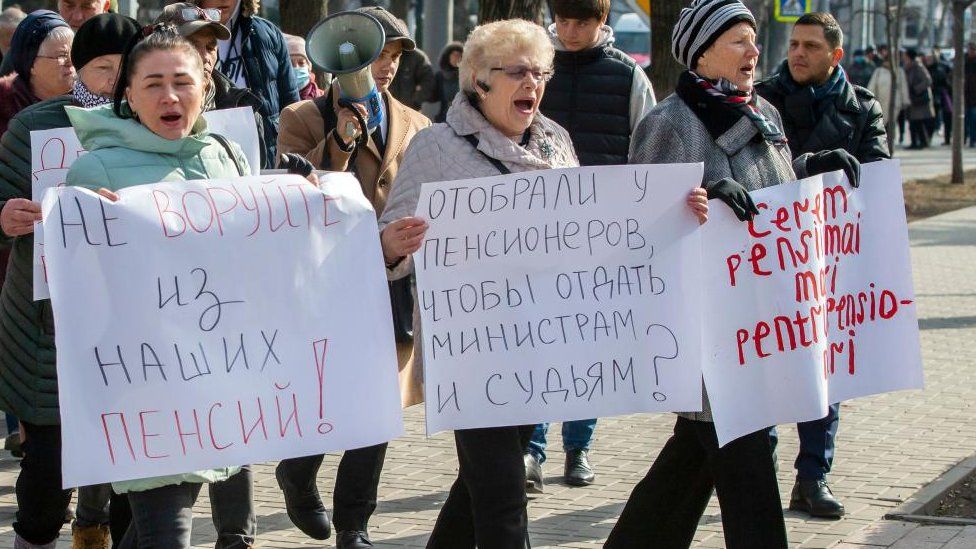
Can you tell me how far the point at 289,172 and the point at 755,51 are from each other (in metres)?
1.35

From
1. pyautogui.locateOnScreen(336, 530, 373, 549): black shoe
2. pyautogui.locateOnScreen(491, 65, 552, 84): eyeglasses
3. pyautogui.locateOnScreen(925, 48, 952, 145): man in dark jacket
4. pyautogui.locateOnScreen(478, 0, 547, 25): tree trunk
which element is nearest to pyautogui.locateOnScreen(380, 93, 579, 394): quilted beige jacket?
pyautogui.locateOnScreen(491, 65, 552, 84): eyeglasses

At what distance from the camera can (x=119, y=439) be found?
12.4 feet

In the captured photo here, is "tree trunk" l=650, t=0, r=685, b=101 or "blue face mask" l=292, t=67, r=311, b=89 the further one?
"tree trunk" l=650, t=0, r=685, b=101

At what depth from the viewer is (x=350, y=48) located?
17.6 feet

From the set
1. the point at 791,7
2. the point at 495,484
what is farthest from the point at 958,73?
the point at 495,484

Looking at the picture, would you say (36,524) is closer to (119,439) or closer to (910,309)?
(119,439)

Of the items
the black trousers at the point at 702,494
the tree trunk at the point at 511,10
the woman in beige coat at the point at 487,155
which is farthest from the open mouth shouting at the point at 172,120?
the tree trunk at the point at 511,10

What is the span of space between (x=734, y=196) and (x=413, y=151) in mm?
868

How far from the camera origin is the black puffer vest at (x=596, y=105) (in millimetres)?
6281

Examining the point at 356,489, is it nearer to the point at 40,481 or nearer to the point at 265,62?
the point at 40,481

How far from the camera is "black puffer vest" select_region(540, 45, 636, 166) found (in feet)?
20.6

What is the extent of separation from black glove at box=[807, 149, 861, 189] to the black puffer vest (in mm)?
1385

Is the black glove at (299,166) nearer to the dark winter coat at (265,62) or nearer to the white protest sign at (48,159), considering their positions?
the white protest sign at (48,159)

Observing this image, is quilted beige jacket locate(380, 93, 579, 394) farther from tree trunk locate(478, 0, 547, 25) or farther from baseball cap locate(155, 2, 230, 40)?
tree trunk locate(478, 0, 547, 25)
